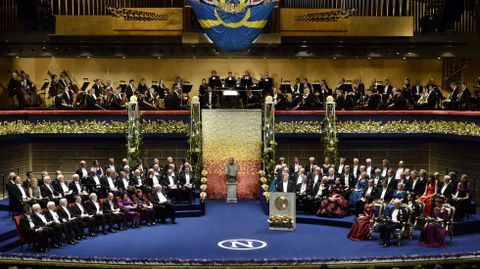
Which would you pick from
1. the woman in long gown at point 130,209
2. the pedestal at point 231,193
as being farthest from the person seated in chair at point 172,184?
the pedestal at point 231,193

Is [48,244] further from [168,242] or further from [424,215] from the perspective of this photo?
[424,215]

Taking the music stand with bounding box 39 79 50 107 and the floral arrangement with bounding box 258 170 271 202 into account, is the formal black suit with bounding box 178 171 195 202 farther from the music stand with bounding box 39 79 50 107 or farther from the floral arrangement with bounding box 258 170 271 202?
the music stand with bounding box 39 79 50 107

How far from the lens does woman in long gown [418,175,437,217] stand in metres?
19.3

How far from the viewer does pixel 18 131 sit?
24219 millimetres

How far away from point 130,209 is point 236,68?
11.8 m

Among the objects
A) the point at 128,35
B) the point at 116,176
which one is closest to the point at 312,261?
the point at 116,176

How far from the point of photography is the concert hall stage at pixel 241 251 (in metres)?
16.0

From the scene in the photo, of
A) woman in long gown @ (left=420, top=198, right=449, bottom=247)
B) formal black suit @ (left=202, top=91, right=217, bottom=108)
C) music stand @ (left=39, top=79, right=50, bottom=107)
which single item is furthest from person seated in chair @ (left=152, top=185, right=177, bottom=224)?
music stand @ (left=39, top=79, right=50, bottom=107)

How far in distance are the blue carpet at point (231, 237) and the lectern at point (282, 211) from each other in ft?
0.95

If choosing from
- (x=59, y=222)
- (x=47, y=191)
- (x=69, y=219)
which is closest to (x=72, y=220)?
(x=69, y=219)

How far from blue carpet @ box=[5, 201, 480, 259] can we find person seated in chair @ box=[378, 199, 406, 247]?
305mm

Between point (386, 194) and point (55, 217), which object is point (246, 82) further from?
point (55, 217)

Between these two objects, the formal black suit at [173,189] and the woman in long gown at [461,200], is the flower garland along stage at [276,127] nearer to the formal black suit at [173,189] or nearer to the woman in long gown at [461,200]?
the formal black suit at [173,189]

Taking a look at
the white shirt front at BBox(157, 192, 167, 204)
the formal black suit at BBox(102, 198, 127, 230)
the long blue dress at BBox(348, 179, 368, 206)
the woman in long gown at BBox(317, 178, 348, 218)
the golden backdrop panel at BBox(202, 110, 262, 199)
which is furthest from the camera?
the golden backdrop panel at BBox(202, 110, 262, 199)
